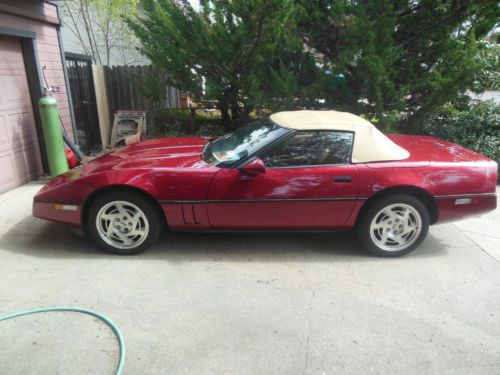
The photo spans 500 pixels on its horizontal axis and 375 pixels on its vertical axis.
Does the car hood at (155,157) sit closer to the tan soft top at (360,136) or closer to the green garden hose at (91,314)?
the tan soft top at (360,136)

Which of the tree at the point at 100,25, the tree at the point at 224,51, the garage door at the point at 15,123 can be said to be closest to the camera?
the garage door at the point at 15,123

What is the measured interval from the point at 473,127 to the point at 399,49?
2.06m

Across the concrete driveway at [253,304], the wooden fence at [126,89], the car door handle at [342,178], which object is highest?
the wooden fence at [126,89]

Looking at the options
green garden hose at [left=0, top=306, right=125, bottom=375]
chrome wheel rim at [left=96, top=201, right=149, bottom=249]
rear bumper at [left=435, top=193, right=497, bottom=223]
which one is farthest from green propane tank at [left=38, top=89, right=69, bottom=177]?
rear bumper at [left=435, top=193, right=497, bottom=223]

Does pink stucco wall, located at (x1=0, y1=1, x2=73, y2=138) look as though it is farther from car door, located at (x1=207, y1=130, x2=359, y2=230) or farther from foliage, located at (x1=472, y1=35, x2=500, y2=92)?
foliage, located at (x1=472, y1=35, x2=500, y2=92)

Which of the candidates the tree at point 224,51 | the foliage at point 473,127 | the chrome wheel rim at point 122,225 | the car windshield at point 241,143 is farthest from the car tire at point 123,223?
the foliage at point 473,127

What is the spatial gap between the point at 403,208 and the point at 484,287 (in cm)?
92

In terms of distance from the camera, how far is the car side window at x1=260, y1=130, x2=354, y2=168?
11.4 feet

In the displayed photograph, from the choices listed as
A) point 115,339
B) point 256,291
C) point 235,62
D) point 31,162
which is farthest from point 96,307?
point 235,62

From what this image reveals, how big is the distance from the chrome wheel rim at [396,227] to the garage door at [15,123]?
5.06 meters

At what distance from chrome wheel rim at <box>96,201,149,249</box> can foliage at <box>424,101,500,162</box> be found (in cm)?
589

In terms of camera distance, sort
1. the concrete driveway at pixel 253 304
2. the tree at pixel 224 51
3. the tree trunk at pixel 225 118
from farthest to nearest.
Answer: the tree trunk at pixel 225 118 → the tree at pixel 224 51 → the concrete driveway at pixel 253 304

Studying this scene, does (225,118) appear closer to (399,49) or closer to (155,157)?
(399,49)

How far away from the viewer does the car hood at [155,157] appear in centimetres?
357
